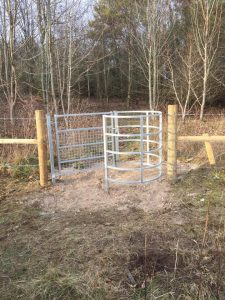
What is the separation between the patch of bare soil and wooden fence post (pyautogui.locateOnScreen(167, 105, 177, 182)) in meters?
0.24

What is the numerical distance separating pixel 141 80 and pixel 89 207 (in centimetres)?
1681

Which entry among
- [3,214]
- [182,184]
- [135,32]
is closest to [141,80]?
[135,32]

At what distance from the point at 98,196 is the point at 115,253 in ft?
5.77

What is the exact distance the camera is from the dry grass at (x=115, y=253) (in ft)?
7.69

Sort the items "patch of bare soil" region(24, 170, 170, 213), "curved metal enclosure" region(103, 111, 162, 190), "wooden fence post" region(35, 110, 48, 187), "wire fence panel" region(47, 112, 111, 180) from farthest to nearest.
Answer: "wire fence panel" region(47, 112, 111, 180), "wooden fence post" region(35, 110, 48, 187), "curved metal enclosure" region(103, 111, 162, 190), "patch of bare soil" region(24, 170, 170, 213)

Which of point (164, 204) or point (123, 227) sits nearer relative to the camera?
point (123, 227)

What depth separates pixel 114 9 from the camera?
18.6 metres

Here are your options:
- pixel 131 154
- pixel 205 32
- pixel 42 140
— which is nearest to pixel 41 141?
pixel 42 140

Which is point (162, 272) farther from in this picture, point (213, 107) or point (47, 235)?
point (213, 107)

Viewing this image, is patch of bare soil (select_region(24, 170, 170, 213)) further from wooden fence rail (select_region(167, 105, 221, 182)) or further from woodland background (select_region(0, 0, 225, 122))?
woodland background (select_region(0, 0, 225, 122))

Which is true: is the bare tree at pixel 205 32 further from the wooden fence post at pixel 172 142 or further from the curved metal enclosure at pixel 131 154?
the wooden fence post at pixel 172 142

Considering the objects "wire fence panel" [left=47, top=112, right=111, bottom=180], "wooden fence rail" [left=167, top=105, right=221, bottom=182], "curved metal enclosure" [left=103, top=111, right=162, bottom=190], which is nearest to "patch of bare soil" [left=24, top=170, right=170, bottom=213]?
"curved metal enclosure" [left=103, top=111, right=162, bottom=190]

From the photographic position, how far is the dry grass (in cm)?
234

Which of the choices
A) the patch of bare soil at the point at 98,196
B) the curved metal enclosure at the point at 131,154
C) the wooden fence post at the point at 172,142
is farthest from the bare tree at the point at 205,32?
the patch of bare soil at the point at 98,196
